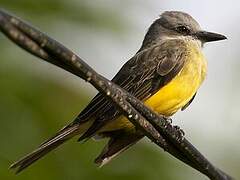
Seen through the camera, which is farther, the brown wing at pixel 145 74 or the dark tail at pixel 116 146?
the brown wing at pixel 145 74

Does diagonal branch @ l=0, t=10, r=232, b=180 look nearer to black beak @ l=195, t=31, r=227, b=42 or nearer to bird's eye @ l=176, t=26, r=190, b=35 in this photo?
black beak @ l=195, t=31, r=227, b=42

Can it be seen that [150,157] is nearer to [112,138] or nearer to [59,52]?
[112,138]

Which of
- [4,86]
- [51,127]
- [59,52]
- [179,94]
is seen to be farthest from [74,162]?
[59,52]

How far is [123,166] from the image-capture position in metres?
5.46

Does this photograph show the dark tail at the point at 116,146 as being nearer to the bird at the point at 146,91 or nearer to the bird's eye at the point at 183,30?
the bird at the point at 146,91

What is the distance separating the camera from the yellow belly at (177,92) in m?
4.61

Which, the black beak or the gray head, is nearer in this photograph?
the black beak

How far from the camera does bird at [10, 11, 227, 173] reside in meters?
4.34

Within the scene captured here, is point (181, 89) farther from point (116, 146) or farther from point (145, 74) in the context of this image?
point (116, 146)

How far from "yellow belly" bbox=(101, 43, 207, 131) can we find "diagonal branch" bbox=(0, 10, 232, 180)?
1566 millimetres

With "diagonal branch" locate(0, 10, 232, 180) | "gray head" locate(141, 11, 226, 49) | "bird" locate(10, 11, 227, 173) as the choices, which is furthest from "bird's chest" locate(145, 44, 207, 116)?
"diagonal branch" locate(0, 10, 232, 180)

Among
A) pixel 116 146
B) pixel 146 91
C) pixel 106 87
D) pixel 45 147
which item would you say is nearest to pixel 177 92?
pixel 146 91

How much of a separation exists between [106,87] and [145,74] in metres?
2.28

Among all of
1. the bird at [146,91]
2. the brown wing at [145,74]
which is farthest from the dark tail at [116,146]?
the brown wing at [145,74]
